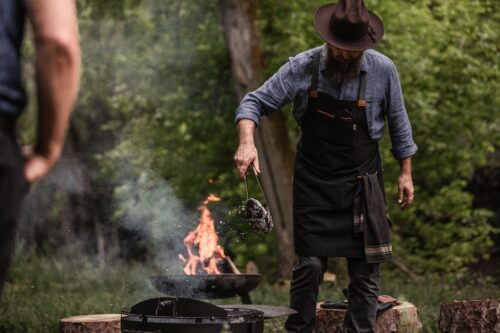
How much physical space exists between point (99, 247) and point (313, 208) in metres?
17.6

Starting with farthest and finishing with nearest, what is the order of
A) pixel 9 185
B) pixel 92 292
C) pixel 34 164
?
1. pixel 92 292
2. pixel 34 164
3. pixel 9 185

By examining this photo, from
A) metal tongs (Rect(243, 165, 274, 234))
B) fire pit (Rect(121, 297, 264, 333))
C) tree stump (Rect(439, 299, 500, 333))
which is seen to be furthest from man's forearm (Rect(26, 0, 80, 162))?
tree stump (Rect(439, 299, 500, 333))

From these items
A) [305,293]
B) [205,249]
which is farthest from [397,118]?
[205,249]

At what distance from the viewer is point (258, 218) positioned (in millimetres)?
5371

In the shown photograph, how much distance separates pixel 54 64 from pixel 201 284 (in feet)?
13.2

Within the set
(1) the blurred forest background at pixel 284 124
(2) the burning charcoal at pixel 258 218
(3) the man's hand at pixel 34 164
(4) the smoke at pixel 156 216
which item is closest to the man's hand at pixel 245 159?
(2) the burning charcoal at pixel 258 218

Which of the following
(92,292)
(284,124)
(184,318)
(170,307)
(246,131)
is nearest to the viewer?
(184,318)

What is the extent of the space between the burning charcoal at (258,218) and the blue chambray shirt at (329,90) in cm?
61

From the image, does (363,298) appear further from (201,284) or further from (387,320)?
(201,284)

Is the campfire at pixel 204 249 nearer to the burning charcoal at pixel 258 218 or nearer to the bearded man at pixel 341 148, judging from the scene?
the bearded man at pixel 341 148

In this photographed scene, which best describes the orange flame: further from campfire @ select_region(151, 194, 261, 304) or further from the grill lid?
the grill lid

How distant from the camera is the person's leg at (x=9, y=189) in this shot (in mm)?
2254

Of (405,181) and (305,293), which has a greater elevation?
(405,181)

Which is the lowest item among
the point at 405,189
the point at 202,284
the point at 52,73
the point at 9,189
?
the point at 202,284
